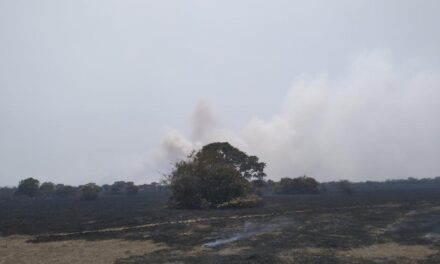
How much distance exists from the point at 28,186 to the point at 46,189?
2770cm

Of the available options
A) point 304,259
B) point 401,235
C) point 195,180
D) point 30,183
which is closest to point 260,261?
point 304,259

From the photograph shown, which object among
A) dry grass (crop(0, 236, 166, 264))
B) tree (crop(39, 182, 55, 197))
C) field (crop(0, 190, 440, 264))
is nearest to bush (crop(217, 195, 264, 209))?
field (crop(0, 190, 440, 264))

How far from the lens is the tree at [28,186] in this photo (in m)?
150

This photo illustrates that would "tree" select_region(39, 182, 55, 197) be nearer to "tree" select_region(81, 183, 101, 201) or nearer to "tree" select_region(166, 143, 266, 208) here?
"tree" select_region(81, 183, 101, 201)

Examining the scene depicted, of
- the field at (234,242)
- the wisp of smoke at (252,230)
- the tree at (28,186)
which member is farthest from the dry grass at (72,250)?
the tree at (28,186)

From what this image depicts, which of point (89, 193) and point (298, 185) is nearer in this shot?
point (89, 193)

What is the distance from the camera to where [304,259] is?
23891 mm

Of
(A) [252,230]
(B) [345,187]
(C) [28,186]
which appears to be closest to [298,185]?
(B) [345,187]

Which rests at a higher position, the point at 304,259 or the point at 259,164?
the point at 259,164

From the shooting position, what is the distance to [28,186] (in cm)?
14988

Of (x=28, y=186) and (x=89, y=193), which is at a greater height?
(x=28, y=186)

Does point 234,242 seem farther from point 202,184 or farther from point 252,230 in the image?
point 202,184

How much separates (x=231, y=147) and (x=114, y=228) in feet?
160

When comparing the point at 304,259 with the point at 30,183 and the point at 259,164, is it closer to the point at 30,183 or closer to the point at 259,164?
the point at 259,164
